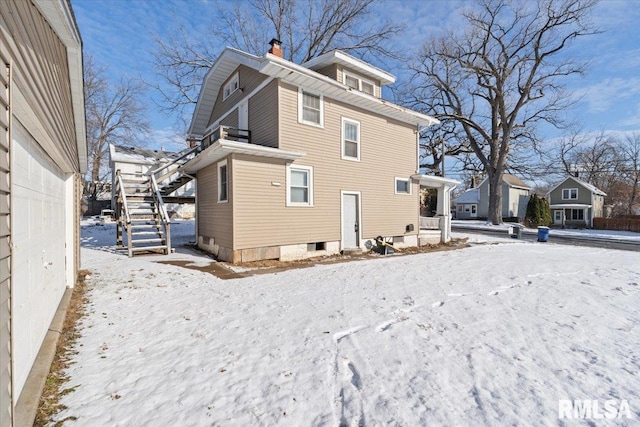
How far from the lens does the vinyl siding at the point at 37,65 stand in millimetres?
1916

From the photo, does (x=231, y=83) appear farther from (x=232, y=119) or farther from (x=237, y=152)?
(x=237, y=152)

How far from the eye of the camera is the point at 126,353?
3.30m

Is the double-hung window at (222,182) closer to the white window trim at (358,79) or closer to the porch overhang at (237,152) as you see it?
the porch overhang at (237,152)

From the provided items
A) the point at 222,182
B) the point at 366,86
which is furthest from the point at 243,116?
the point at 366,86

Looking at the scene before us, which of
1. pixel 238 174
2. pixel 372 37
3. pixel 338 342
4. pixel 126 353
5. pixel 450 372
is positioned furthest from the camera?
pixel 372 37

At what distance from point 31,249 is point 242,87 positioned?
994 cm

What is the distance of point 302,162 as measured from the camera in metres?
9.80

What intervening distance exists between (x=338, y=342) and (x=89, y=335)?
3141 millimetres

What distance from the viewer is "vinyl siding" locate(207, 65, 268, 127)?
34.3 ft

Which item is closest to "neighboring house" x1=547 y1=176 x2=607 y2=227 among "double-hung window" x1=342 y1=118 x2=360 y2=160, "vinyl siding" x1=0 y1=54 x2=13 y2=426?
"double-hung window" x1=342 y1=118 x2=360 y2=160

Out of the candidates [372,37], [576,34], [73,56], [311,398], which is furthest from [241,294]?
[576,34]

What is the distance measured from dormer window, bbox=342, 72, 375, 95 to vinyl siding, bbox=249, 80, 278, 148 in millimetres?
3602

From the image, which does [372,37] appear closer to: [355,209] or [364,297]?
[355,209]
